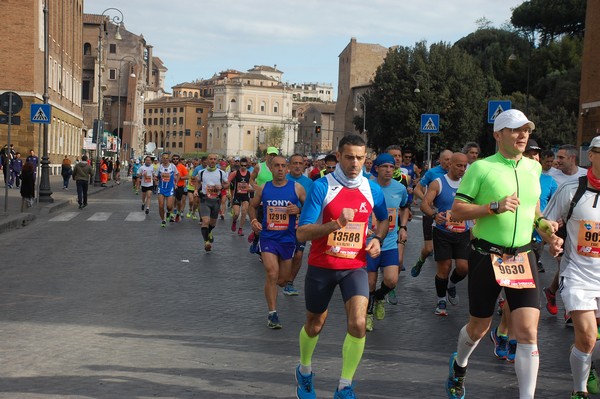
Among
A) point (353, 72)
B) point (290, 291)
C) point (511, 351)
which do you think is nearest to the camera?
point (511, 351)

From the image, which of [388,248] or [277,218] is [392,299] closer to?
[388,248]

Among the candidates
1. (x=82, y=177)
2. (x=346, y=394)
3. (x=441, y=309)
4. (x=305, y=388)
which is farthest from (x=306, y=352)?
(x=82, y=177)

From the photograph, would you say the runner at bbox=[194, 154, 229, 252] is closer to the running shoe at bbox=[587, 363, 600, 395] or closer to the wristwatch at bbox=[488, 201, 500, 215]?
the running shoe at bbox=[587, 363, 600, 395]

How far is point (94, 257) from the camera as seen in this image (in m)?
14.8

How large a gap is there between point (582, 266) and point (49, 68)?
2075 inches

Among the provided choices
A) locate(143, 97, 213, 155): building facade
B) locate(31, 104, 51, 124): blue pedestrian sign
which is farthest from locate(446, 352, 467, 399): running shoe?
locate(143, 97, 213, 155): building facade

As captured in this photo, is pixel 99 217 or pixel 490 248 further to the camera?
pixel 99 217

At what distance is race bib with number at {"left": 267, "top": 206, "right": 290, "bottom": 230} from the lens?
30.6 feet

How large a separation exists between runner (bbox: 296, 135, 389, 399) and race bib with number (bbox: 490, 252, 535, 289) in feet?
2.61

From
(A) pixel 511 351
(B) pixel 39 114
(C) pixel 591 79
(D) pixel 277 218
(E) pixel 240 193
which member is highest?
(C) pixel 591 79

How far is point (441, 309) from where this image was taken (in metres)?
9.81

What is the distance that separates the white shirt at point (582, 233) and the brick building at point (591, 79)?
29.6 meters

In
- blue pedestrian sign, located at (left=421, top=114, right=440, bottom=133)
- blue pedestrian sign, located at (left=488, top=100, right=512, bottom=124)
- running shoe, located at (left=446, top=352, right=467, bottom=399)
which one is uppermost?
blue pedestrian sign, located at (left=488, top=100, right=512, bottom=124)

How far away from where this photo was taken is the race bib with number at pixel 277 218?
368 inches
